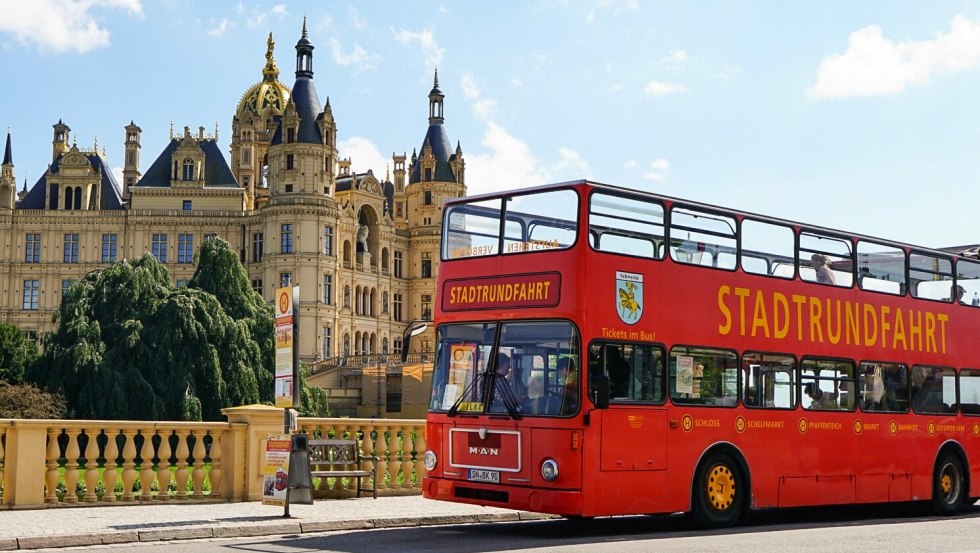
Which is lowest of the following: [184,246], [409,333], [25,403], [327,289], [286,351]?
[25,403]

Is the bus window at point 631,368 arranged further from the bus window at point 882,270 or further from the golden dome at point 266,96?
the golden dome at point 266,96

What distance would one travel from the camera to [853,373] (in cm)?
1603

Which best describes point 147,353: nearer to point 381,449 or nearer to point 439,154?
point 381,449

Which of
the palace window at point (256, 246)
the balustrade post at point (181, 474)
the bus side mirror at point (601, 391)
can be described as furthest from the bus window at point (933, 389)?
the palace window at point (256, 246)

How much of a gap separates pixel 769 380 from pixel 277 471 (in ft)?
18.4

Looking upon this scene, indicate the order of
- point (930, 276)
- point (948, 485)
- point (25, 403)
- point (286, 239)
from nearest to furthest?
point (930, 276) < point (948, 485) < point (25, 403) < point (286, 239)

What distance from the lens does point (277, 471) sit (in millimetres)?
14102

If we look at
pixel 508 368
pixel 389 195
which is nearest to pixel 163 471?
pixel 508 368

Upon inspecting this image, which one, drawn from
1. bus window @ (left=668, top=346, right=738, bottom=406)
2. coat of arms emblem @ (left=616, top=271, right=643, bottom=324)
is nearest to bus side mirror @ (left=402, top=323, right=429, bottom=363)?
coat of arms emblem @ (left=616, top=271, right=643, bottom=324)

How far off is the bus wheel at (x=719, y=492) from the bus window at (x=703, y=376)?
669 millimetres

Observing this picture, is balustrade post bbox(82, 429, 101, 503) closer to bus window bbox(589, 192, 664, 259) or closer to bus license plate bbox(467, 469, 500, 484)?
bus license plate bbox(467, 469, 500, 484)

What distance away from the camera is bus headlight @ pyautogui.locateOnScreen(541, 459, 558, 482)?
1254 centimetres

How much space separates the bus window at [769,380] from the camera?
14.5 meters

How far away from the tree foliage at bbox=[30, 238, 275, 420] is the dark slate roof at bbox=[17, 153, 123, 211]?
4250 cm
